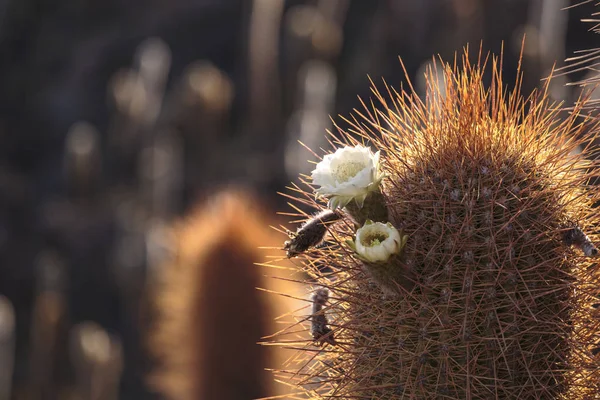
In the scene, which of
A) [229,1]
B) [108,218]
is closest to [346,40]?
[229,1]

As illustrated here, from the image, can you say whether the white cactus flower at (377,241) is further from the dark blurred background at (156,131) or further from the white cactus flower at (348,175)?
the dark blurred background at (156,131)

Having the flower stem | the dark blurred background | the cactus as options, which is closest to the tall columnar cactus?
the flower stem

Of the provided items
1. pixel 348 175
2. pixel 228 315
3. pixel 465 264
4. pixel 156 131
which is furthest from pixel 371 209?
pixel 156 131


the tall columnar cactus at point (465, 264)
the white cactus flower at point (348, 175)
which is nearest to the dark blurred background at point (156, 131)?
the tall columnar cactus at point (465, 264)

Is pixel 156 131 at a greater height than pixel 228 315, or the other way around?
pixel 156 131

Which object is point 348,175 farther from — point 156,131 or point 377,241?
point 156,131

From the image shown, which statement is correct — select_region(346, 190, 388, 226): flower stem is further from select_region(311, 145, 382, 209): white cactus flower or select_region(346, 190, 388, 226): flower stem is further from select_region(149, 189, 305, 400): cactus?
select_region(149, 189, 305, 400): cactus

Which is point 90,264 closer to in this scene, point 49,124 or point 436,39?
point 49,124
